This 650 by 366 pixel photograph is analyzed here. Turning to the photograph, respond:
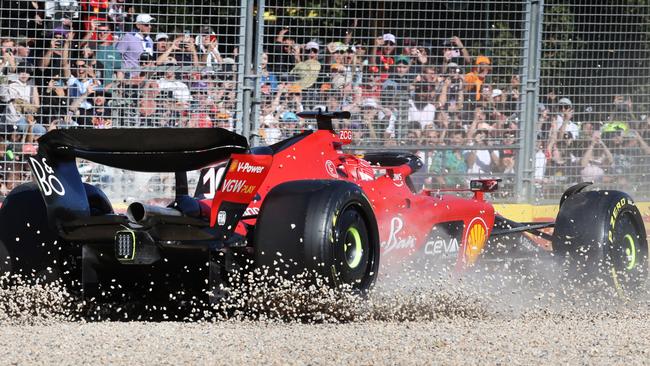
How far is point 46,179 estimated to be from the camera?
586 centimetres

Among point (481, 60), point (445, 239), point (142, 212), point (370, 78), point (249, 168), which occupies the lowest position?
point (445, 239)

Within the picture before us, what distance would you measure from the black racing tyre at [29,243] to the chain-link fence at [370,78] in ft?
10.6

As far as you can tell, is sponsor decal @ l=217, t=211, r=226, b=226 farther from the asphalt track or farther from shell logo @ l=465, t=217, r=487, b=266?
shell logo @ l=465, t=217, r=487, b=266

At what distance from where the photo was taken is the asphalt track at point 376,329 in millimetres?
4844

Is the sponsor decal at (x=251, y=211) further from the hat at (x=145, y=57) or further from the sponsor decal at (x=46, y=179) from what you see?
the hat at (x=145, y=57)

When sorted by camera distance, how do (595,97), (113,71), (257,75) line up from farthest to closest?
(595,97), (257,75), (113,71)

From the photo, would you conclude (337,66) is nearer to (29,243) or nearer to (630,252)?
(630,252)

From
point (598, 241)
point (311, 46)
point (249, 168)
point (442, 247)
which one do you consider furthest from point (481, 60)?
point (249, 168)

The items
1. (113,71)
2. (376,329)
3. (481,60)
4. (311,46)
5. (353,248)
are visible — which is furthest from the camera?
(481,60)

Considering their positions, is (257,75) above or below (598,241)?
above

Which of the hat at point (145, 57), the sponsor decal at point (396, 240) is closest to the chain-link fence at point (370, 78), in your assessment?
the hat at point (145, 57)

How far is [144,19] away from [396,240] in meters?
4.04

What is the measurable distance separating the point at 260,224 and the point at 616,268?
2911 millimetres

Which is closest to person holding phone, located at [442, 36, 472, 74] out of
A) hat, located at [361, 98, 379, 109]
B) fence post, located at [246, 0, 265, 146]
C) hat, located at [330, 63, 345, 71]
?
hat, located at [361, 98, 379, 109]
